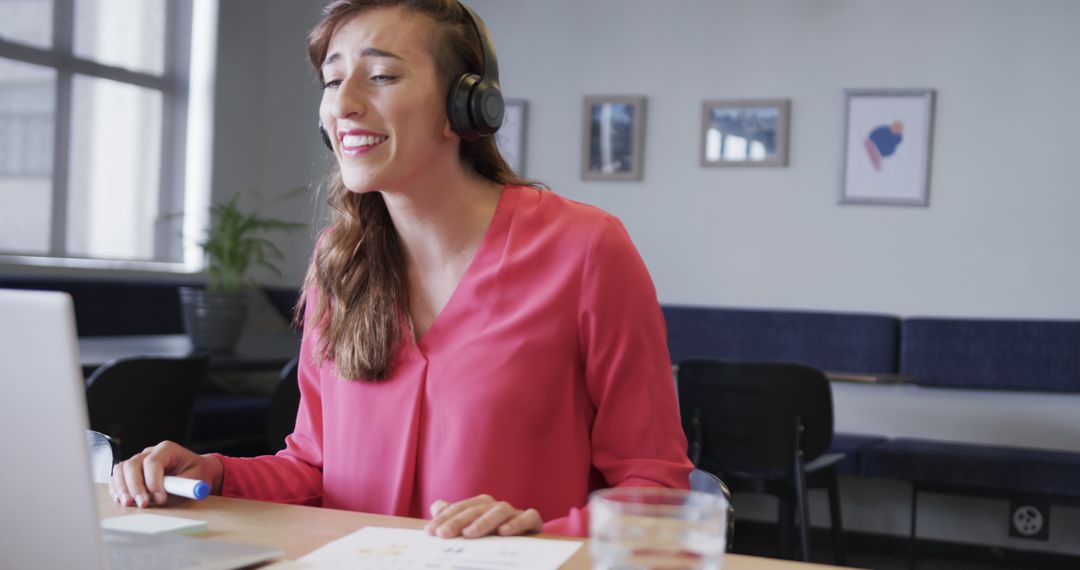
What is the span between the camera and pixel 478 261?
4.42ft

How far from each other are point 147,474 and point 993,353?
13.3 feet

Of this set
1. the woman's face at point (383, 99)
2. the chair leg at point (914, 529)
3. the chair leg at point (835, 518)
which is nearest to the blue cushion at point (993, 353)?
the chair leg at point (914, 529)

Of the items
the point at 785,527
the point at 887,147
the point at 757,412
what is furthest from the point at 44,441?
the point at 887,147

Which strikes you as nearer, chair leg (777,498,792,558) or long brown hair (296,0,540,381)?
long brown hair (296,0,540,381)

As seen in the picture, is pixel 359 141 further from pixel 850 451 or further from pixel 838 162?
pixel 838 162

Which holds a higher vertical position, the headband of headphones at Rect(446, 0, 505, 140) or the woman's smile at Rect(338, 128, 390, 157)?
the headband of headphones at Rect(446, 0, 505, 140)

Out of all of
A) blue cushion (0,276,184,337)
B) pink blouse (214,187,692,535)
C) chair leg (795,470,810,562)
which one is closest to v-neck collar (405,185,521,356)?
pink blouse (214,187,692,535)

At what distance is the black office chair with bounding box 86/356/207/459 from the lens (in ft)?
9.07

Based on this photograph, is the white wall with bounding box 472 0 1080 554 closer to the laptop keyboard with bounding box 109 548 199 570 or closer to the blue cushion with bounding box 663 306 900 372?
the blue cushion with bounding box 663 306 900 372

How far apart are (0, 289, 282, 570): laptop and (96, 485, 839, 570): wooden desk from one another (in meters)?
0.22

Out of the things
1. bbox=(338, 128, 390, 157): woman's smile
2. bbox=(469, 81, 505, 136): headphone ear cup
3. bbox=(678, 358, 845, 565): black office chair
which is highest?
bbox=(469, 81, 505, 136): headphone ear cup

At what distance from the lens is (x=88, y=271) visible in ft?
16.8

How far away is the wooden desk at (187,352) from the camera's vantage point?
3.31m

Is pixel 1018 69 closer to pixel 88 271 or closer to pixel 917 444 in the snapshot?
pixel 917 444
